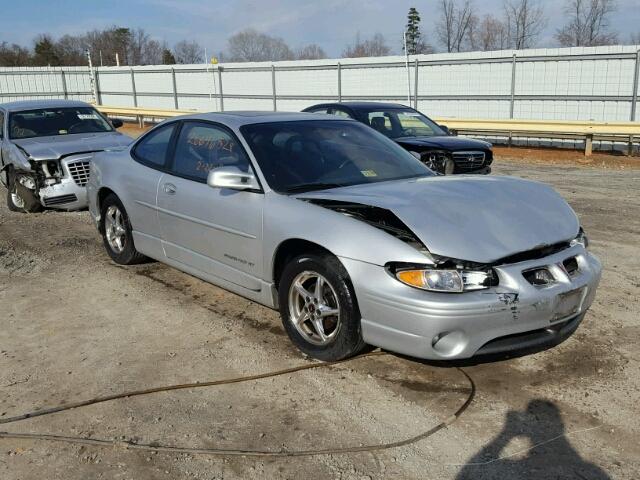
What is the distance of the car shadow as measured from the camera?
2.89m

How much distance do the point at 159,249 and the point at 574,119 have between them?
15.2 metres

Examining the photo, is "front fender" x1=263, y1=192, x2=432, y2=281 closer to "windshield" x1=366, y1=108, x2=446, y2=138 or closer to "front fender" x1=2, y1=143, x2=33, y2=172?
"front fender" x1=2, y1=143, x2=33, y2=172

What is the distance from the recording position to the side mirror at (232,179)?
440cm

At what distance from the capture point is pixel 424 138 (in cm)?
1078

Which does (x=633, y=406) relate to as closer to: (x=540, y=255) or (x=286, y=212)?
(x=540, y=255)

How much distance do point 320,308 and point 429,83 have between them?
1764 centimetres

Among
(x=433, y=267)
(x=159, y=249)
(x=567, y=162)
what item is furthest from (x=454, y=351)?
(x=567, y=162)

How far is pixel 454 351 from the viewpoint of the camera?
11.5 feet

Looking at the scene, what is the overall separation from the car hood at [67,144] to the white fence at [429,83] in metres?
12.6

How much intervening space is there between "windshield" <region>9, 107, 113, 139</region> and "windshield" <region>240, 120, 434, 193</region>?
6.13 meters

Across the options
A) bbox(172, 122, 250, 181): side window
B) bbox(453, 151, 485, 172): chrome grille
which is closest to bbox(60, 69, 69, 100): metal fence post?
bbox(453, 151, 485, 172): chrome grille

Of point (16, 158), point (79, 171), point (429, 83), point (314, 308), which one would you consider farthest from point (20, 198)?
point (429, 83)

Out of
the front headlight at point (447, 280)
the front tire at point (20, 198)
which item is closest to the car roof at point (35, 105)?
the front tire at point (20, 198)

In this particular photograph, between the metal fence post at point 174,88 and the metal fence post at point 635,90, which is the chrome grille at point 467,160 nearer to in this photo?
the metal fence post at point 635,90
